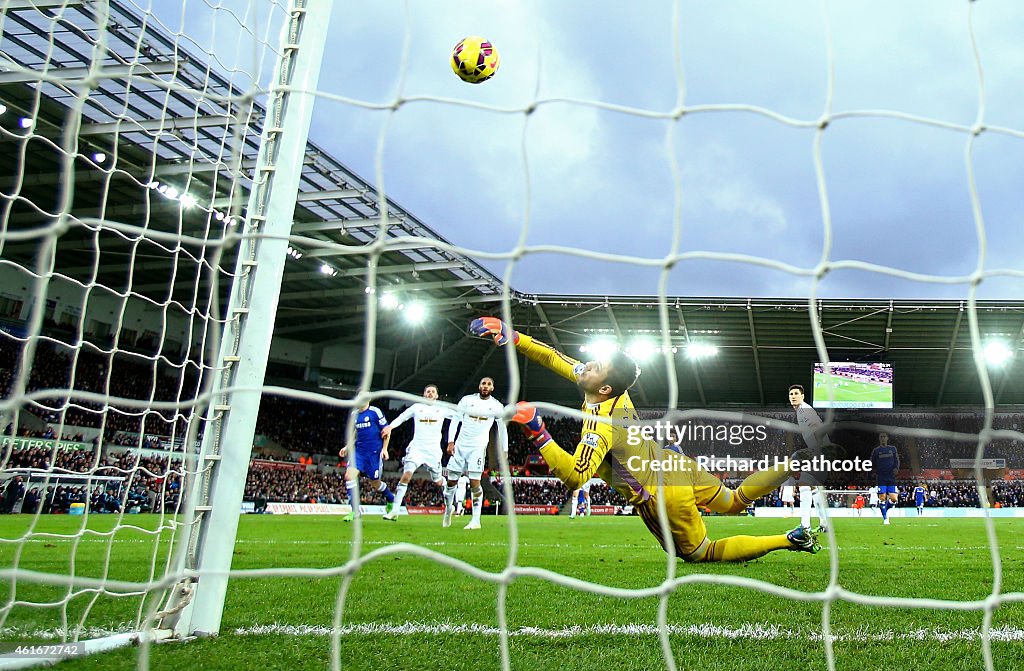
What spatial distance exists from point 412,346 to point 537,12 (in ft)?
87.3

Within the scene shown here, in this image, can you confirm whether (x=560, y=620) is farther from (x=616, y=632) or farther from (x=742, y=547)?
(x=742, y=547)

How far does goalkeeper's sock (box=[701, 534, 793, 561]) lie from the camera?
462 cm

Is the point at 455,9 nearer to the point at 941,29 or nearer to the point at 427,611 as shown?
the point at 941,29

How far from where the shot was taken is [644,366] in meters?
26.5

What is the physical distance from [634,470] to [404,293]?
19.3 meters

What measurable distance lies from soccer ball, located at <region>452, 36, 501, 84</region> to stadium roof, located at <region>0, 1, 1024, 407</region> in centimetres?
654

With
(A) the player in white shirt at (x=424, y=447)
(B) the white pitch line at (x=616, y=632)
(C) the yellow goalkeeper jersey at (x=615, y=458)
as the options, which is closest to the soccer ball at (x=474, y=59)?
(C) the yellow goalkeeper jersey at (x=615, y=458)


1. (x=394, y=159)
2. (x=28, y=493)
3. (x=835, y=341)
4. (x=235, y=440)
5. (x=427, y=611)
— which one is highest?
(x=835, y=341)

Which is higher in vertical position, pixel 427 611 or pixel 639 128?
pixel 639 128

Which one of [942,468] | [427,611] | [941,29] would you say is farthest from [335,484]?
[941,29]

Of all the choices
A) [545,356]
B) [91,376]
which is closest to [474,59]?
[545,356]

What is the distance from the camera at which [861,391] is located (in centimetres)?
2244

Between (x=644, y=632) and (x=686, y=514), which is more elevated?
(x=686, y=514)

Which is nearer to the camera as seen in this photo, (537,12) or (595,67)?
(537,12)
